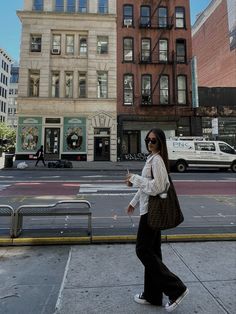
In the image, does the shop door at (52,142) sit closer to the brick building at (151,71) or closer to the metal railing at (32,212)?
the brick building at (151,71)

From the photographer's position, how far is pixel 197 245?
198 inches

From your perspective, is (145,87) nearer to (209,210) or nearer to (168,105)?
(168,105)

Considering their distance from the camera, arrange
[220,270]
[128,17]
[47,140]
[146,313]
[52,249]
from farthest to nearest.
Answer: [128,17]
[47,140]
[52,249]
[220,270]
[146,313]

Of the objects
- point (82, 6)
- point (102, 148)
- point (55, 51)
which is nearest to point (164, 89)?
point (102, 148)

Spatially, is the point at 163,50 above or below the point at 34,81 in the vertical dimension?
above

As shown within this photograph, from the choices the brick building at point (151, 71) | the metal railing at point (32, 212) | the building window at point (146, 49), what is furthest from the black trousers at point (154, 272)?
the building window at point (146, 49)

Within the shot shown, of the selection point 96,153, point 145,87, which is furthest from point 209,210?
point 145,87

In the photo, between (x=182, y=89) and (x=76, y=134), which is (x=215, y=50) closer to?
(x=182, y=89)

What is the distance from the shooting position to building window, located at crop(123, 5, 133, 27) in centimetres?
2916

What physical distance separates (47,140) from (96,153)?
16.2ft

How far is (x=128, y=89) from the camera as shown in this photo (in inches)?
1123

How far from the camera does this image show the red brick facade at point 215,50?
3969 centimetres

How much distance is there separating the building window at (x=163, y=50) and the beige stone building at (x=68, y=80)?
499cm

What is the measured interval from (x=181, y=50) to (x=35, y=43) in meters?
15.1
